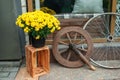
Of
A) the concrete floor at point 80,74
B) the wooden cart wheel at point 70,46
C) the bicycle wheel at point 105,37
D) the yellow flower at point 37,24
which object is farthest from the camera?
the bicycle wheel at point 105,37

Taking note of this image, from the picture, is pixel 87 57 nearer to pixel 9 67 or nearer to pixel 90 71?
pixel 90 71

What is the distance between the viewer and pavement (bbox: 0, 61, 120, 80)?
3.29m

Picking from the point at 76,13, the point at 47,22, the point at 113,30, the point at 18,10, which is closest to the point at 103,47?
the point at 113,30

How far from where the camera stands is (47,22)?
310 cm

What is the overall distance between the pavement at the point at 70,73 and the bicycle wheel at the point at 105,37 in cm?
27

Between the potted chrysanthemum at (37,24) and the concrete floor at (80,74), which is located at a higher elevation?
the potted chrysanthemum at (37,24)

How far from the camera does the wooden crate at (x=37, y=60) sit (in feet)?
10.6

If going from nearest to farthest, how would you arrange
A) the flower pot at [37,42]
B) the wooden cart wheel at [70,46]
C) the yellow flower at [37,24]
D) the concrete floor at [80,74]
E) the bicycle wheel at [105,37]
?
the yellow flower at [37,24]
the flower pot at [37,42]
the concrete floor at [80,74]
the wooden cart wheel at [70,46]
the bicycle wheel at [105,37]

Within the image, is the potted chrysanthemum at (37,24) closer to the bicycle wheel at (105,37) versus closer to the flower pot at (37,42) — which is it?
the flower pot at (37,42)

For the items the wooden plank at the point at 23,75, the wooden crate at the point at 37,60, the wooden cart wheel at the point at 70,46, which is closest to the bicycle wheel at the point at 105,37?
the wooden cart wheel at the point at 70,46

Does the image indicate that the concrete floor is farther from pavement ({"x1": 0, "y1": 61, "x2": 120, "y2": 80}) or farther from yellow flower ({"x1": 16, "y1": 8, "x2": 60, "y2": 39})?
yellow flower ({"x1": 16, "y1": 8, "x2": 60, "y2": 39})

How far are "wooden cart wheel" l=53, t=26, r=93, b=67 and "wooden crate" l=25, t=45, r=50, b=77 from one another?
212 mm

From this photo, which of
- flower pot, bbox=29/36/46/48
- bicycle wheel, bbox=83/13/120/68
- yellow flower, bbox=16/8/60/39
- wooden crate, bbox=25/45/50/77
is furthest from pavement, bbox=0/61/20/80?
bicycle wheel, bbox=83/13/120/68

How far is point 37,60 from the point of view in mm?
3568
